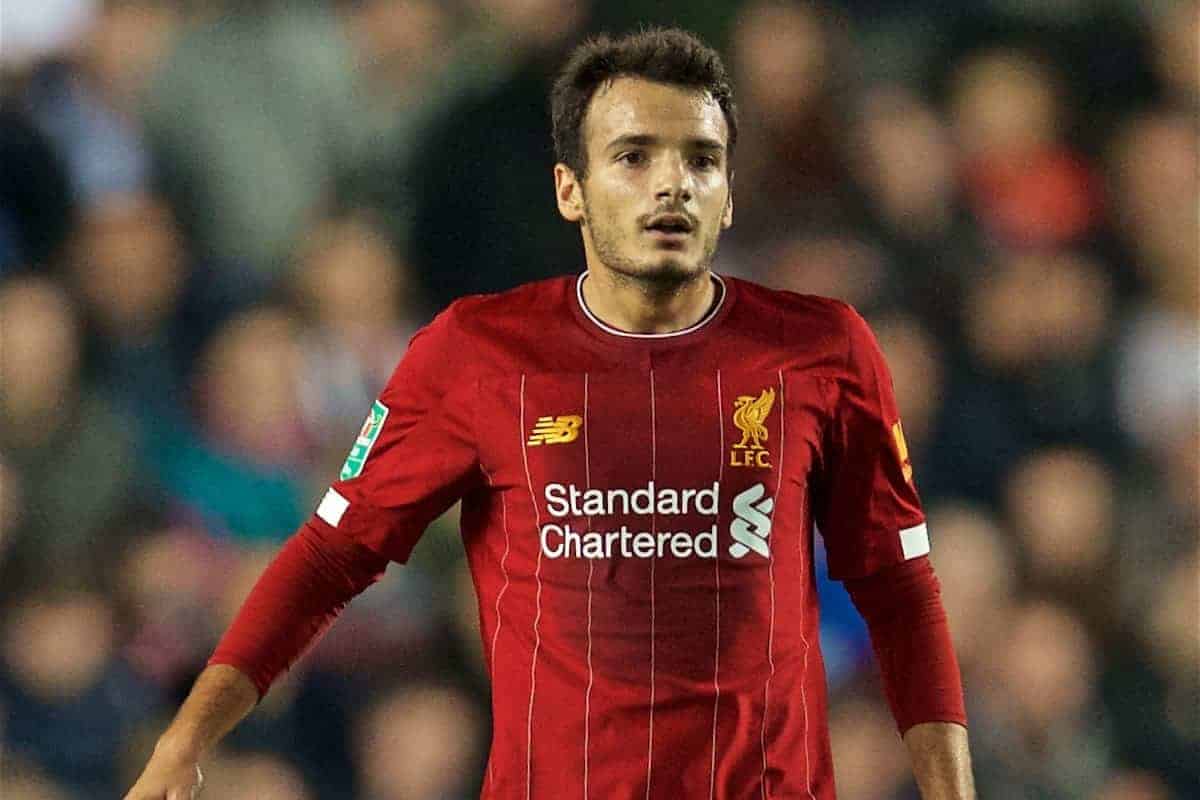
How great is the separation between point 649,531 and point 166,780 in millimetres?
624

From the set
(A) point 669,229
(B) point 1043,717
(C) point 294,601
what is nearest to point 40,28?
(C) point 294,601

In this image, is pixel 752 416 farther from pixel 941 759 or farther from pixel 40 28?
pixel 40 28

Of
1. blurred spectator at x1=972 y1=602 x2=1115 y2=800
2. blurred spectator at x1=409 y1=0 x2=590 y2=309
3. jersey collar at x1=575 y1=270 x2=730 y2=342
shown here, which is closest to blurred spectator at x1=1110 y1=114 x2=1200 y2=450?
blurred spectator at x1=972 y1=602 x2=1115 y2=800

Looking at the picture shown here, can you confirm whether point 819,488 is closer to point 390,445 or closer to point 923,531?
point 923,531

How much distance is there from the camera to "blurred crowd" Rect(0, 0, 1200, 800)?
294 cm

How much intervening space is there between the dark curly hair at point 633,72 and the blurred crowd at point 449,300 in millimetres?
1067

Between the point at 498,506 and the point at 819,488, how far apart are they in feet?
1.33

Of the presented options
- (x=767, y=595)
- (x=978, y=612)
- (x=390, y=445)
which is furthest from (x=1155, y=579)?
(x=390, y=445)

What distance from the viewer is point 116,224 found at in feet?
10.1

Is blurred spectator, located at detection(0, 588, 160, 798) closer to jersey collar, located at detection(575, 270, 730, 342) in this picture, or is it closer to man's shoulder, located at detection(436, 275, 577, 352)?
man's shoulder, located at detection(436, 275, 577, 352)

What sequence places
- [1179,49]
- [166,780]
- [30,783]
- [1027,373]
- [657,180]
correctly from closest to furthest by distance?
[166,780] → [657,180] → [30,783] → [1027,373] → [1179,49]

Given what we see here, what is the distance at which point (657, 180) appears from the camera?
190 cm

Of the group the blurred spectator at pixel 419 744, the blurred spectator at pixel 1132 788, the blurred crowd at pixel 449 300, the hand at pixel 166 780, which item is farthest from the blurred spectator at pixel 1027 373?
the hand at pixel 166 780

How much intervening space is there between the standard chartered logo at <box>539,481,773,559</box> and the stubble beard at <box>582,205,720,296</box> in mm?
253
